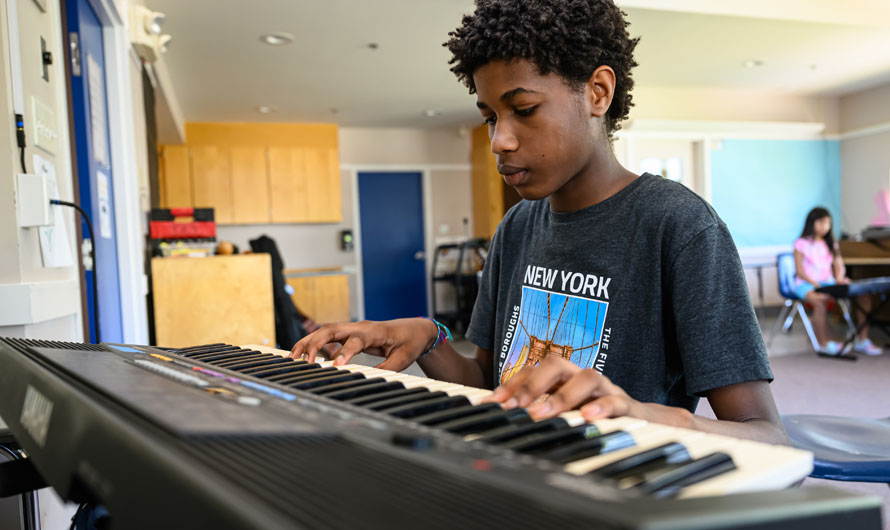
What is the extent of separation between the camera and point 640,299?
36.3 inches

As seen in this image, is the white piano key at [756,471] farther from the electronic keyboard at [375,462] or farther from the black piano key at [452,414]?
the black piano key at [452,414]

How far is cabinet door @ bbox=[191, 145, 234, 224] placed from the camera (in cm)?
730

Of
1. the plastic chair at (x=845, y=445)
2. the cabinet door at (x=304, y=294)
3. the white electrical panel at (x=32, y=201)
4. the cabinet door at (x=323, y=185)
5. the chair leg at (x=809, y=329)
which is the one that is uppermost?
the cabinet door at (x=323, y=185)

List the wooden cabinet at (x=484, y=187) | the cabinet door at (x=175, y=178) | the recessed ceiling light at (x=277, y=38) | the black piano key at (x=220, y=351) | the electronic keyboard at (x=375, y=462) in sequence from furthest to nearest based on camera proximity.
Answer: the wooden cabinet at (x=484, y=187)
the cabinet door at (x=175, y=178)
the recessed ceiling light at (x=277, y=38)
the black piano key at (x=220, y=351)
the electronic keyboard at (x=375, y=462)

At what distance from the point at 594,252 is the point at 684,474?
67 centimetres

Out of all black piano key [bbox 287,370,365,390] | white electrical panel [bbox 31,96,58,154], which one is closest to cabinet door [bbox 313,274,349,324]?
white electrical panel [bbox 31,96,58,154]

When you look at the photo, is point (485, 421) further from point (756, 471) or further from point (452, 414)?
point (756, 471)

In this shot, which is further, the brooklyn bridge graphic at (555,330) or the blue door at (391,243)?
the blue door at (391,243)

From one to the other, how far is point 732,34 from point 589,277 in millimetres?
5118

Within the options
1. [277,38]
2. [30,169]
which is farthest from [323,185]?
[30,169]

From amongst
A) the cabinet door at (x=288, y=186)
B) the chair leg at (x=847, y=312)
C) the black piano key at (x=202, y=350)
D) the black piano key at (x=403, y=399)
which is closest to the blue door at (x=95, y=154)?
the black piano key at (x=202, y=350)

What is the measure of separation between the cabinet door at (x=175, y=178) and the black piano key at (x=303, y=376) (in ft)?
23.6

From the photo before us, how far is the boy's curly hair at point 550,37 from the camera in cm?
92

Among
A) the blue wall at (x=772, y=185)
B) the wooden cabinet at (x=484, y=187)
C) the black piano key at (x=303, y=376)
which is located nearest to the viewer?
the black piano key at (x=303, y=376)
